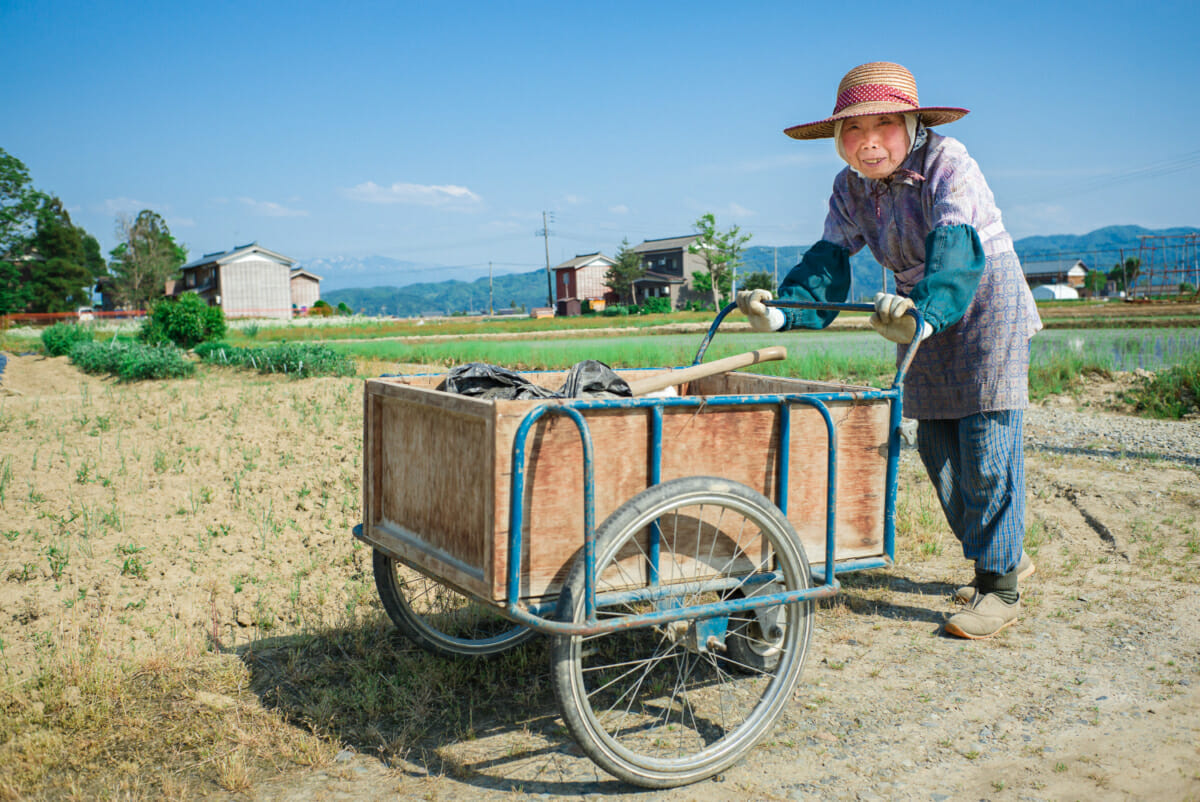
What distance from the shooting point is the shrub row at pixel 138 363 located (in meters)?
10.5

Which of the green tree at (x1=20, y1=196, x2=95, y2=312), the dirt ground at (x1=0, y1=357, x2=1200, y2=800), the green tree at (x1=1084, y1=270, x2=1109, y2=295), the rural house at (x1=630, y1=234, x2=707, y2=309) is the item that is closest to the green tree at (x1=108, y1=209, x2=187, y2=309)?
the green tree at (x1=20, y1=196, x2=95, y2=312)

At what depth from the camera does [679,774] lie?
6.83 feet

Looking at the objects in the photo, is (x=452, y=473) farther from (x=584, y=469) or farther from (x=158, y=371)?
(x=158, y=371)

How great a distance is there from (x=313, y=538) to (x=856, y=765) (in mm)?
3310

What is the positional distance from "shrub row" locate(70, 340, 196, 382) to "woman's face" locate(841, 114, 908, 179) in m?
9.89

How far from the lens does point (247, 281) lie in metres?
58.0

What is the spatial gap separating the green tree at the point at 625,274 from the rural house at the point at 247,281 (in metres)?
22.5

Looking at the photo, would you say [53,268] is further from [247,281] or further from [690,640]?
[690,640]

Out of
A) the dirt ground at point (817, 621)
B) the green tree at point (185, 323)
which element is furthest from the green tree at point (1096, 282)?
the dirt ground at point (817, 621)

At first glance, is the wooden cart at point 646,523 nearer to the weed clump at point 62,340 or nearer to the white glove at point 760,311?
the white glove at point 760,311

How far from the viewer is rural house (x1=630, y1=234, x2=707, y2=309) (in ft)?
204

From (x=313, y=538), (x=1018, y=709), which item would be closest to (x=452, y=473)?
(x=1018, y=709)

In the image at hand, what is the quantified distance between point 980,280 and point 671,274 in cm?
6256

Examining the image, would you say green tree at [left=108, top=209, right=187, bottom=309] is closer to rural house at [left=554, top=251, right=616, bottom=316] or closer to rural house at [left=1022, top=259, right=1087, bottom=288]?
rural house at [left=554, top=251, right=616, bottom=316]
